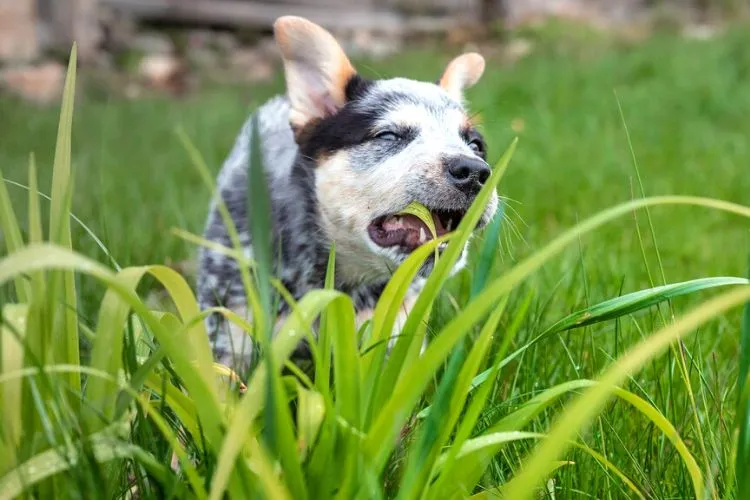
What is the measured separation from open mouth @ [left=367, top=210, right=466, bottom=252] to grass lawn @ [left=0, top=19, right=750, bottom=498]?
159 mm

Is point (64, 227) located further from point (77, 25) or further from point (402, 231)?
point (77, 25)

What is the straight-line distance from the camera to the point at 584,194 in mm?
4559

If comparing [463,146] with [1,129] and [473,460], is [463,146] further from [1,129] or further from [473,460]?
[1,129]

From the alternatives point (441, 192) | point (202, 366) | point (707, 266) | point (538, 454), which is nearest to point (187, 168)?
point (707, 266)

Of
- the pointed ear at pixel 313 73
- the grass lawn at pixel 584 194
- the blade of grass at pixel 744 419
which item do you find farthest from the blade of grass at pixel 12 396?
the pointed ear at pixel 313 73

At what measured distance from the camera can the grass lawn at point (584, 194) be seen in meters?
1.57

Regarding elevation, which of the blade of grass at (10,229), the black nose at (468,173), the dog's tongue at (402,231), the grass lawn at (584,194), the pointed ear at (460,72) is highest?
the pointed ear at (460,72)

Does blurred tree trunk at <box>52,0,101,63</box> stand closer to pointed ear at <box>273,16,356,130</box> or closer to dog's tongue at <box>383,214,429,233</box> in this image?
pointed ear at <box>273,16,356,130</box>

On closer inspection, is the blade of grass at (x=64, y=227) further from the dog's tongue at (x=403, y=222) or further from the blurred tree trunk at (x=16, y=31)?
the blurred tree trunk at (x=16, y=31)

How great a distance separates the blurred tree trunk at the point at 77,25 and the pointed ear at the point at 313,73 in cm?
698

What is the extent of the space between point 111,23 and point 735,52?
6296 millimetres

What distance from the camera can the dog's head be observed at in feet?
6.78

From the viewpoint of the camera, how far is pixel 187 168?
552 centimetres

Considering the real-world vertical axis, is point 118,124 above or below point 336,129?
below
